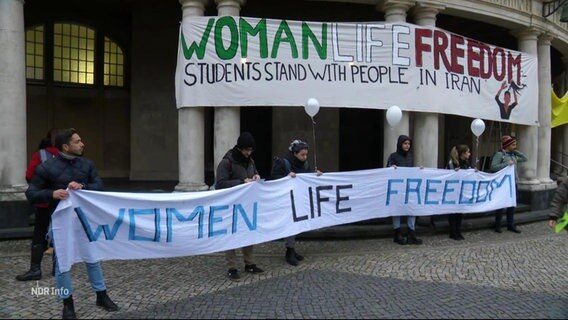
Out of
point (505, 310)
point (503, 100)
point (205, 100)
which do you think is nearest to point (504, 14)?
point (503, 100)

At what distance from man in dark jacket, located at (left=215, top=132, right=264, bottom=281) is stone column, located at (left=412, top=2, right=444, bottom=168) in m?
5.12

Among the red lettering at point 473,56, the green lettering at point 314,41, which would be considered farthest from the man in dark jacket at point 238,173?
the red lettering at point 473,56

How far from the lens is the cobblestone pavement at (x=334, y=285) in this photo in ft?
17.0

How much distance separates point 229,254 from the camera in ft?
21.3

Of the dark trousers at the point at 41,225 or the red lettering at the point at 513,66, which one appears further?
the red lettering at the point at 513,66

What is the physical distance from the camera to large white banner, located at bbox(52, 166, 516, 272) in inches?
208

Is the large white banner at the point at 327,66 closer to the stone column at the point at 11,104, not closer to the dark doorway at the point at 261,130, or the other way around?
the stone column at the point at 11,104

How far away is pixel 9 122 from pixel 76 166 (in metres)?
4.66

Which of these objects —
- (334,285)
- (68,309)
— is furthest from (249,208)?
(68,309)

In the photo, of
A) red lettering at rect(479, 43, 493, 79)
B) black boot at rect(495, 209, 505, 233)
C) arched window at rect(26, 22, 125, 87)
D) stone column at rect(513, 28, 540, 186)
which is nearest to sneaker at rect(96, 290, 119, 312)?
black boot at rect(495, 209, 505, 233)

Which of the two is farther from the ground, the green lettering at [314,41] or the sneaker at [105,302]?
the green lettering at [314,41]

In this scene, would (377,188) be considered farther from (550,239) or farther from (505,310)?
(550,239)

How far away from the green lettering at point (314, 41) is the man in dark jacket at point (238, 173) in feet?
11.3

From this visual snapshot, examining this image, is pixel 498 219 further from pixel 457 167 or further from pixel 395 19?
pixel 395 19
